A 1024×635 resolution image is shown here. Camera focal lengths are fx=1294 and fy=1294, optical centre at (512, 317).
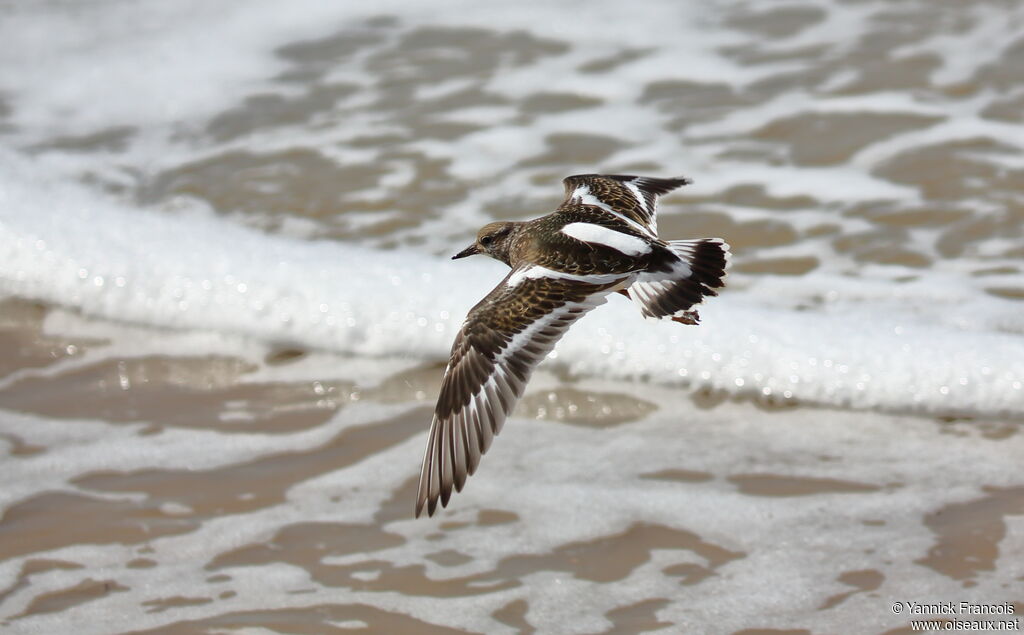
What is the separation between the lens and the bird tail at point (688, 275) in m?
3.17

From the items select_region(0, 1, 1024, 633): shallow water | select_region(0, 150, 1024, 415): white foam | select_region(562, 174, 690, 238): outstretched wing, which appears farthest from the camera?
select_region(0, 150, 1024, 415): white foam

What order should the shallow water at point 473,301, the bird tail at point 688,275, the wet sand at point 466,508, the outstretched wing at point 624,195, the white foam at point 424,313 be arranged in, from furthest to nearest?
1. the white foam at point 424,313
2. the outstretched wing at point 624,195
3. the bird tail at point 688,275
4. the shallow water at point 473,301
5. the wet sand at point 466,508

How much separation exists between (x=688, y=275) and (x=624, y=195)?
1.95 ft

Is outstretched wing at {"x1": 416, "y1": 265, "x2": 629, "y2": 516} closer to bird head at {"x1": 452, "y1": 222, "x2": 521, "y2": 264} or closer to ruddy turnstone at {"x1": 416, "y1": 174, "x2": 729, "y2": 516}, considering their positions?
ruddy turnstone at {"x1": 416, "y1": 174, "x2": 729, "y2": 516}

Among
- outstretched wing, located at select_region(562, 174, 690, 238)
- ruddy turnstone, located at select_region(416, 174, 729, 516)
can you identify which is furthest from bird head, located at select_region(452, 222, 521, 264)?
ruddy turnstone, located at select_region(416, 174, 729, 516)

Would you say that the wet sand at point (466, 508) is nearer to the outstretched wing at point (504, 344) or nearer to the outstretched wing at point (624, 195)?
the outstretched wing at point (504, 344)

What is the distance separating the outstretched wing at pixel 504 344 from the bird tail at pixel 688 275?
0.12 metres

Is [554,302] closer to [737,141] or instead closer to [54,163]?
[737,141]

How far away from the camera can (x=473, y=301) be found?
14.0 ft

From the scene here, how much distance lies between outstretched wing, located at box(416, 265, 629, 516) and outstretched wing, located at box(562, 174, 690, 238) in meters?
0.35

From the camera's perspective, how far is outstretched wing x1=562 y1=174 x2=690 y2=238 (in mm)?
3588

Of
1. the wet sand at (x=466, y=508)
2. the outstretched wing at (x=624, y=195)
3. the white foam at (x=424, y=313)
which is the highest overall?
the outstretched wing at (x=624, y=195)

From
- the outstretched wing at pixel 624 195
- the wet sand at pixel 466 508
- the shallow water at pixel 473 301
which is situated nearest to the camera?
the wet sand at pixel 466 508

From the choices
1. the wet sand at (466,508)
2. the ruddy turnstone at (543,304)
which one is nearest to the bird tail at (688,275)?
the ruddy turnstone at (543,304)
